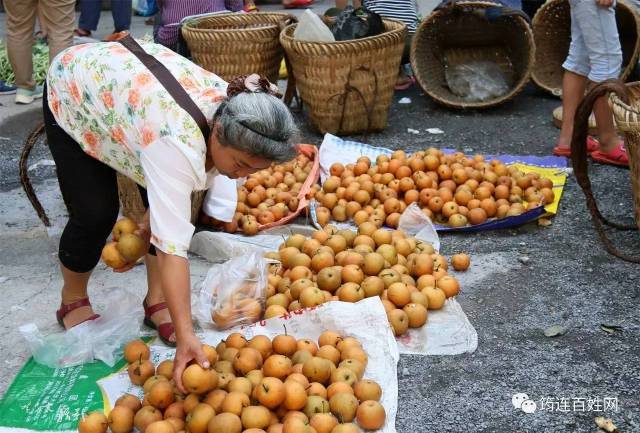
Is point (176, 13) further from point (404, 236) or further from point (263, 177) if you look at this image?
point (404, 236)

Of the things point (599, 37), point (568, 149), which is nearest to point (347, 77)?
point (568, 149)

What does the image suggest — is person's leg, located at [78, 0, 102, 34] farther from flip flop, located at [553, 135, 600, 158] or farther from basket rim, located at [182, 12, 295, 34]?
flip flop, located at [553, 135, 600, 158]

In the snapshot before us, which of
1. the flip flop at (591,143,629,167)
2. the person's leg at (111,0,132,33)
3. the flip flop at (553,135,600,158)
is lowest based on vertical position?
the person's leg at (111,0,132,33)

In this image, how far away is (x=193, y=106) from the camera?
89.3 inches

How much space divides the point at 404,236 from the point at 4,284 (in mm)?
1967

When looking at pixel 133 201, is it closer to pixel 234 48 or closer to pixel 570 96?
pixel 234 48

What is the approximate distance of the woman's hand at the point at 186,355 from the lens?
2.17 m

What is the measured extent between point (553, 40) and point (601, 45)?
6.89 ft

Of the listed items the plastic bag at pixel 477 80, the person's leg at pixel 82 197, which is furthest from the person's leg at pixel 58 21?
the person's leg at pixel 82 197

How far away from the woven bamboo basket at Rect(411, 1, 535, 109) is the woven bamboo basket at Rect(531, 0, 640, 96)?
0.24m

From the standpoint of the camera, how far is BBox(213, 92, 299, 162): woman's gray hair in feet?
6.80

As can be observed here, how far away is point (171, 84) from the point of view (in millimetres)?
2334

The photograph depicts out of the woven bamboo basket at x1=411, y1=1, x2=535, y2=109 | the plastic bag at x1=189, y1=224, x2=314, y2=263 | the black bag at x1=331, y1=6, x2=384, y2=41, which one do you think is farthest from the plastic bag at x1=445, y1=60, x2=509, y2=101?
the plastic bag at x1=189, y1=224, x2=314, y2=263

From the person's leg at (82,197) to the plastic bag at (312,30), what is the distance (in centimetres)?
291
